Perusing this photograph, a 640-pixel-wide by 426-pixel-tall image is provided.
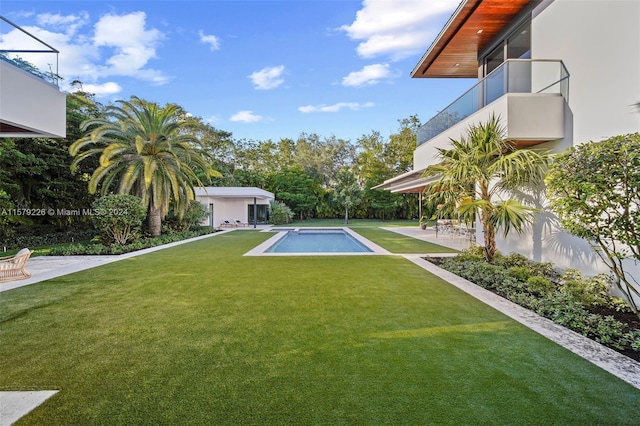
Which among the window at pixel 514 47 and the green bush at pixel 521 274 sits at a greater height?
the window at pixel 514 47

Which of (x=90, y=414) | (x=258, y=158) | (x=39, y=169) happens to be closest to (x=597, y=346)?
(x=90, y=414)

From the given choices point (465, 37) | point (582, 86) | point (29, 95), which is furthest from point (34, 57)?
point (465, 37)

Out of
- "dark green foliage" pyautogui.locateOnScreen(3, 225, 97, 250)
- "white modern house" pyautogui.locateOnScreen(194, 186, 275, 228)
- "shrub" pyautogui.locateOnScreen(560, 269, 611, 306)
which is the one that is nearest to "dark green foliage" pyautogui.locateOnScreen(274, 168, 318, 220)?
"white modern house" pyautogui.locateOnScreen(194, 186, 275, 228)

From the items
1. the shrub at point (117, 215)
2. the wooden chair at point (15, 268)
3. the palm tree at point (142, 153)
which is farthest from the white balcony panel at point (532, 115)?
Answer: the palm tree at point (142, 153)

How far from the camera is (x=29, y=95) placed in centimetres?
558

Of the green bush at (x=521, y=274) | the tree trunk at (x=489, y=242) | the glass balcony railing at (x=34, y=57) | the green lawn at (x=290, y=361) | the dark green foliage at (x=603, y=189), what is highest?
the glass balcony railing at (x=34, y=57)

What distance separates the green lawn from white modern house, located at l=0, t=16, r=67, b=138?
10.5 ft

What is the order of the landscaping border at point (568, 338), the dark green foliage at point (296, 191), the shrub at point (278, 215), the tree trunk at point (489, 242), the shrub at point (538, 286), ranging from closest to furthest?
the landscaping border at point (568, 338)
the shrub at point (538, 286)
the tree trunk at point (489, 242)
the shrub at point (278, 215)
the dark green foliage at point (296, 191)

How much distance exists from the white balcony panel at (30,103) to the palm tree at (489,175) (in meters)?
8.54

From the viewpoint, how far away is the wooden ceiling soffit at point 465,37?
335 inches

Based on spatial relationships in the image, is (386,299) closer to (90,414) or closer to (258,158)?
(90,414)

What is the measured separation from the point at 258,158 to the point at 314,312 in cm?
4405

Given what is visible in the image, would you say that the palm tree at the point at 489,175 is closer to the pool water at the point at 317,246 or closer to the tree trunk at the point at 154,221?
the pool water at the point at 317,246

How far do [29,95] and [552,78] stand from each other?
34.7 ft
